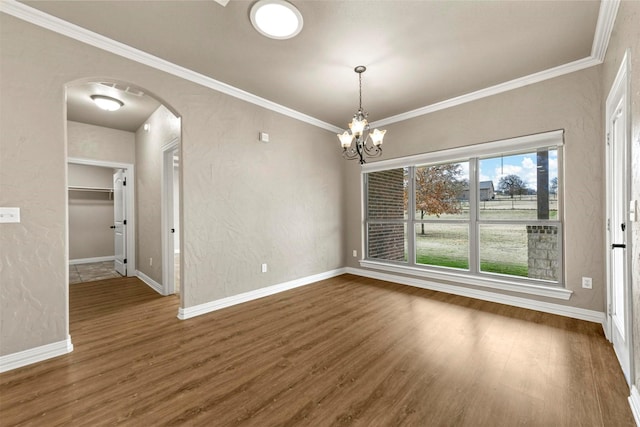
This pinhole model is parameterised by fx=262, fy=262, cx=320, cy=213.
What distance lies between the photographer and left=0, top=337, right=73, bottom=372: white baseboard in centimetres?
204

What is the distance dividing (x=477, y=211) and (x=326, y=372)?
3.16m

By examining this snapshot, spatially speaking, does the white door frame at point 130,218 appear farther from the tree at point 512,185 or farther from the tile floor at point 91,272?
the tree at point 512,185

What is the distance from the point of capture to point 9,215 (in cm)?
207

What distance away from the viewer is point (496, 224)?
12.0 feet

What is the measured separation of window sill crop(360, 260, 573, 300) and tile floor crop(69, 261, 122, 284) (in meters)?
5.17

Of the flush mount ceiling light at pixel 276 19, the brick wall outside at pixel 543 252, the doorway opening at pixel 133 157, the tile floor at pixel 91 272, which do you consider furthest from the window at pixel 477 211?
the tile floor at pixel 91 272

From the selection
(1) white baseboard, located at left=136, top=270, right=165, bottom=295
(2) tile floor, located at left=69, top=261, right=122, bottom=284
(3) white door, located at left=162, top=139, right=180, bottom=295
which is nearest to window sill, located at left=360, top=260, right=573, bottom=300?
(3) white door, located at left=162, top=139, right=180, bottom=295

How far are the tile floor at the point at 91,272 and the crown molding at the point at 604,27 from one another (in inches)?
296

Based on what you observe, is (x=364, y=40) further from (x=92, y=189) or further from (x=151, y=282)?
(x=92, y=189)

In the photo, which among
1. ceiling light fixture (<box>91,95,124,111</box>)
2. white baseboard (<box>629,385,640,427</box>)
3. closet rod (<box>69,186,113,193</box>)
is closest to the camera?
white baseboard (<box>629,385,640,427</box>)

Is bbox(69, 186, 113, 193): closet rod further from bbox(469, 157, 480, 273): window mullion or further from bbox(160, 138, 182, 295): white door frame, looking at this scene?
bbox(469, 157, 480, 273): window mullion

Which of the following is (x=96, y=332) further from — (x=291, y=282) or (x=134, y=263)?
(x=134, y=263)

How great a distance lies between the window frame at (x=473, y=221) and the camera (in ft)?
10.3

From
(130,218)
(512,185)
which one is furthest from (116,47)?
(512,185)
